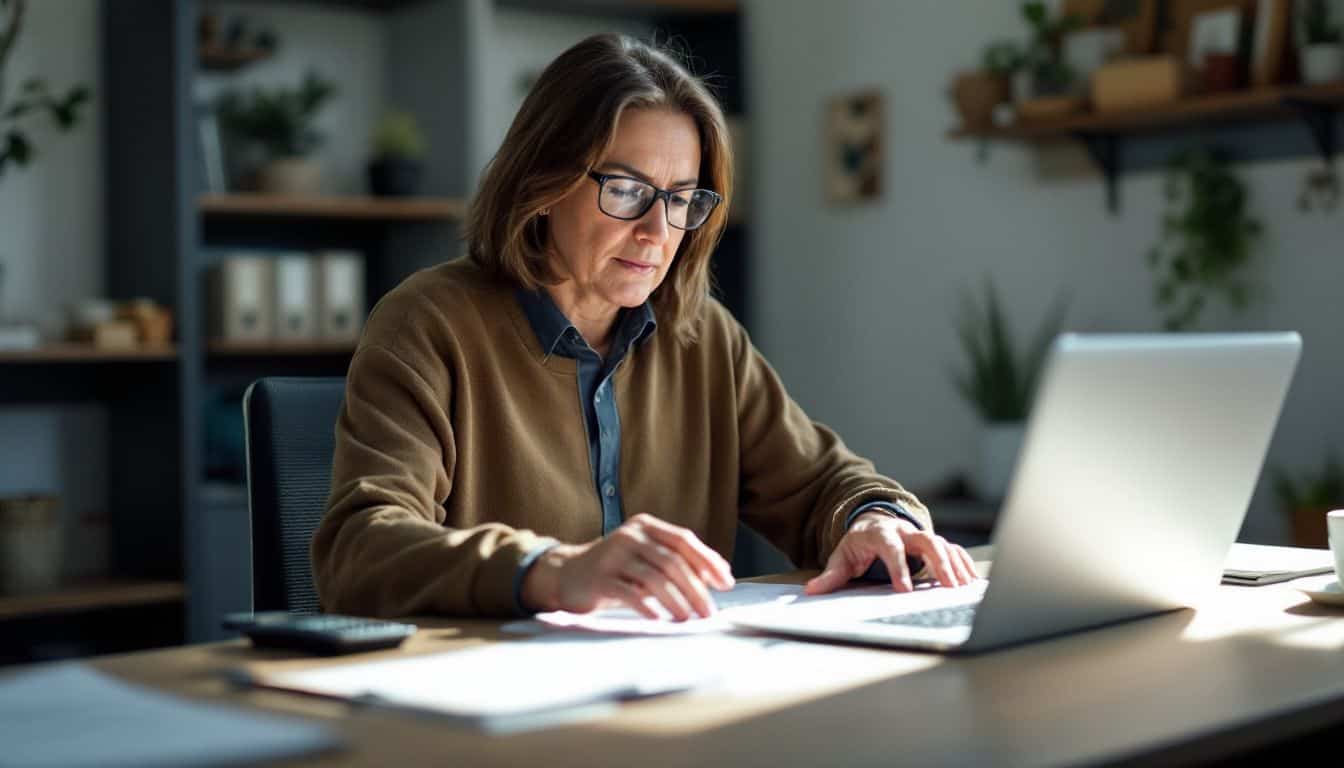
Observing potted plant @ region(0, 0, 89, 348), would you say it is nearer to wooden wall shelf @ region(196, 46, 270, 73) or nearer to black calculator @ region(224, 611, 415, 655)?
wooden wall shelf @ region(196, 46, 270, 73)

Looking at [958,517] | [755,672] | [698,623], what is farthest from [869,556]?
[958,517]

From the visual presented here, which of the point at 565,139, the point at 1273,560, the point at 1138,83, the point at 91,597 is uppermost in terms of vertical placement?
the point at 1138,83

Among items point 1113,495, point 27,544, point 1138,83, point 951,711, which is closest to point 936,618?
point 1113,495

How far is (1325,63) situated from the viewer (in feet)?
9.80

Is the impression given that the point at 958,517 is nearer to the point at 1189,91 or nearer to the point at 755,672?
the point at 1189,91

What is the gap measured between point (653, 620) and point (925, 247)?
9.24ft

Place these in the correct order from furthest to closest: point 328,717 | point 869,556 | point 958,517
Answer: point 958,517 < point 869,556 < point 328,717

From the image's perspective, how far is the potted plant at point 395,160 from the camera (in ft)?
12.5

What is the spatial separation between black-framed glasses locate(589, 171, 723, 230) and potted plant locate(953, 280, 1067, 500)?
1869 millimetres

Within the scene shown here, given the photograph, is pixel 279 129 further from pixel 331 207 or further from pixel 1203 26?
pixel 1203 26

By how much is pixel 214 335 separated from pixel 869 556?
2.54 m

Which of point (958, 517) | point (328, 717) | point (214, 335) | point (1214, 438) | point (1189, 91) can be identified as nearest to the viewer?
point (328, 717)

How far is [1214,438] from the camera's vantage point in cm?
124

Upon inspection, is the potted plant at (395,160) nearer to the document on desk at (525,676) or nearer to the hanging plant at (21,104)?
the hanging plant at (21,104)
